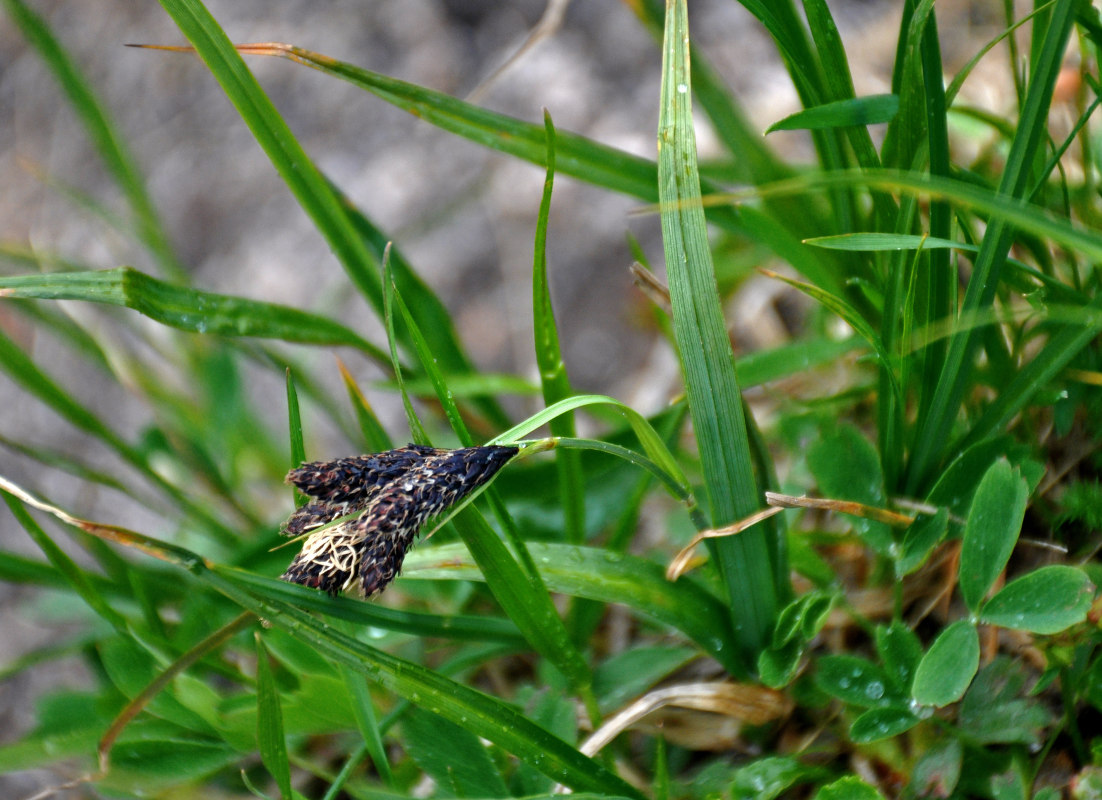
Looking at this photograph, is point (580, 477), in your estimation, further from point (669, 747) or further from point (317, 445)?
point (317, 445)

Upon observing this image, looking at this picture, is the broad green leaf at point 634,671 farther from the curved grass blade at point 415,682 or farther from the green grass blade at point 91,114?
the green grass blade at point 91,114

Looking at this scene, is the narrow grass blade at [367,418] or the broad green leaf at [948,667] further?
the narrow grass blade at [367,418]

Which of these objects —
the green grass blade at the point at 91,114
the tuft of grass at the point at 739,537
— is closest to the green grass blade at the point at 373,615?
the tuft of grass at the point at 739,537

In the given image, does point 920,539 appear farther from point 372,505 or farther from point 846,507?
point 372,505

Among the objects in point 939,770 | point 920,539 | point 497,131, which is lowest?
point 939,770

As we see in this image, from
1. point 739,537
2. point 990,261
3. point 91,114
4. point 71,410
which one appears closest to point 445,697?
point 739,537

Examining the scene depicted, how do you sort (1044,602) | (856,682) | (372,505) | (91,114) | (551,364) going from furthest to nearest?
1. (91,114)
2. (551,364)
3. (856,682)
4. (1044,602)
5. (372,505)

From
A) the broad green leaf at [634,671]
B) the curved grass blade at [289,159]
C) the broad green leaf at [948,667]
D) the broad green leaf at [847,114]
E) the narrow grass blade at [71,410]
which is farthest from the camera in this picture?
the narrow grass blade at [71,410]

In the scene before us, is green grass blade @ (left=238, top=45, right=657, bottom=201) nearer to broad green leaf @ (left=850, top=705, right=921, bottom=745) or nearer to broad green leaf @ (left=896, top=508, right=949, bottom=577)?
broad green leaf @ (left=896, top=508, right=949, bottom=577)
